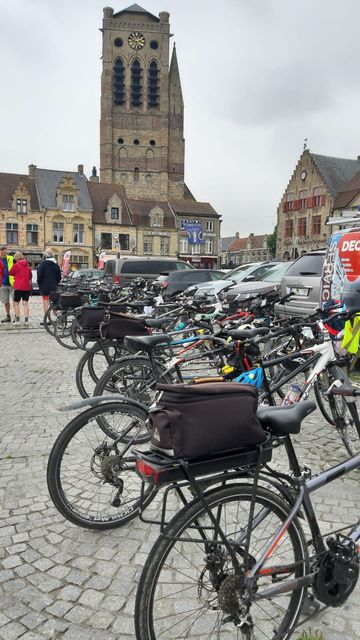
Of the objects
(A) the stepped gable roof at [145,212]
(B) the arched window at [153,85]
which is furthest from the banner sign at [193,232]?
(B) the arched window at [153,85]

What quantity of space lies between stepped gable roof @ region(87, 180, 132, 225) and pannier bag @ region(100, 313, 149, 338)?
51.9 metres

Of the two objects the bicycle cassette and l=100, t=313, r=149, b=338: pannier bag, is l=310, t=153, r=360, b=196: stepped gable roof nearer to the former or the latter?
l=100, t=313, r=149, b=338: pannier bag

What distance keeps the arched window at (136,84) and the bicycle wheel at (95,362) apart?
7199cm

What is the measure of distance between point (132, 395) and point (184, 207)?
58660 millimetres

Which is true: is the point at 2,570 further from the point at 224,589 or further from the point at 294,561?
the point at 294,561

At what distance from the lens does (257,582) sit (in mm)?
1938

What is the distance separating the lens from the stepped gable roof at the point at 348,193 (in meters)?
48.7

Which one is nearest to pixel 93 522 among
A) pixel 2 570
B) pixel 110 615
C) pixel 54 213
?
pixel 2 570

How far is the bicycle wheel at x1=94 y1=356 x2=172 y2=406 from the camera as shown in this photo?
4281 mm

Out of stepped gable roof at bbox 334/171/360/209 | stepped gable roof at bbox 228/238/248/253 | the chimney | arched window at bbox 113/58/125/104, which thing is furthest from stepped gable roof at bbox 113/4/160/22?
stepped gable roof at bbox 228/238/248/253

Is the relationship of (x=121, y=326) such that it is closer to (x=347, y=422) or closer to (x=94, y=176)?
(x=347, y=422)

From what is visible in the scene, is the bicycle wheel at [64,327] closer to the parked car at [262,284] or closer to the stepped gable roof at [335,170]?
the parked car at [262,284]

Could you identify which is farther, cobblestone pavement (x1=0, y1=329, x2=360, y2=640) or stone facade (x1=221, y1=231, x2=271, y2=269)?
→ stone facade (x1=221, y1=231, x2=271, y2=269)

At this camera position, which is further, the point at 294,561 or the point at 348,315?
the point at 348,315
